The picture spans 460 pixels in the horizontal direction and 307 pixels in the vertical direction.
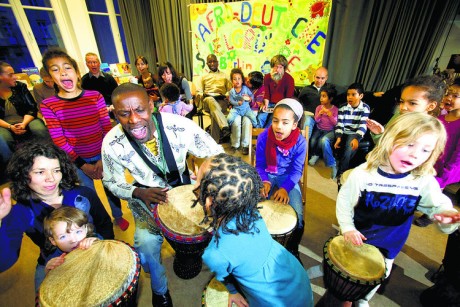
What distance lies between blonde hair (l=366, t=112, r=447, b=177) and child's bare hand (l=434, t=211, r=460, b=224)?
0.23 metres

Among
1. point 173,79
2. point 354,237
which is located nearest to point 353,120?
point 354,237

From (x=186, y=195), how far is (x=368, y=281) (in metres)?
1.19

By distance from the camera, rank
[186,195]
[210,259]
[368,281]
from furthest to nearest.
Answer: [186,195]
[368,281]
[210,259]

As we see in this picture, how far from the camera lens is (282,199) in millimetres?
1704

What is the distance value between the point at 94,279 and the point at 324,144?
3158 mm

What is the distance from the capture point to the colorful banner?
402 cm

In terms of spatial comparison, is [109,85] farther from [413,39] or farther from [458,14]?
[458,14]

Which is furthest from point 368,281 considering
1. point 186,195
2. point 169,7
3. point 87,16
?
point 87,16

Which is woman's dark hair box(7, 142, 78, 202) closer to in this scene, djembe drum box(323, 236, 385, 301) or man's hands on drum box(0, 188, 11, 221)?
man's hands on drum box(0, 188, 11, 221)

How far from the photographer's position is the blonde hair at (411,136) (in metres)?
1.11

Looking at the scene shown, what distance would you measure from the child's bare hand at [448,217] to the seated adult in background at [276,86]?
2945 mm

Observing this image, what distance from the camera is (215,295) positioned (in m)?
1.08

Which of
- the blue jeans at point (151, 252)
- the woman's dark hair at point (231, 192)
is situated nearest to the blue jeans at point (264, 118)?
the blue jeans at point (151, 252)

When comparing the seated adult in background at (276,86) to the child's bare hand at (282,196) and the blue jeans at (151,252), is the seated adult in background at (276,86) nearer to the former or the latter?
the child's bare hand at (282,196)
